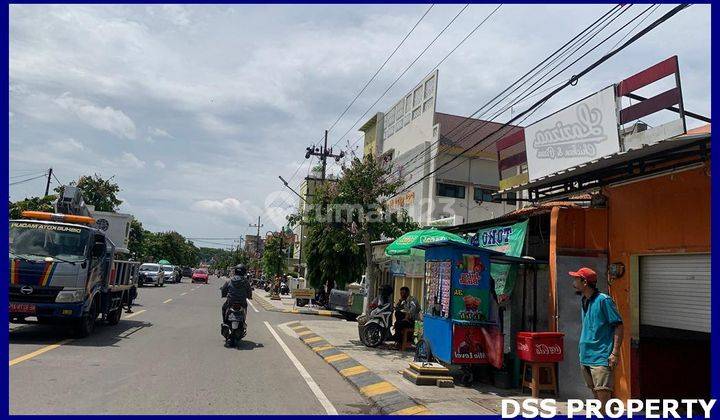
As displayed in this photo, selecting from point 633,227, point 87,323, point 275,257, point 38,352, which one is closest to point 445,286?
point 633,227

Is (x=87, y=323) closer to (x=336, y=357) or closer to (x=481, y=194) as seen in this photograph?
(x=336, y=357)

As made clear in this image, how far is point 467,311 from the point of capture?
365 inches

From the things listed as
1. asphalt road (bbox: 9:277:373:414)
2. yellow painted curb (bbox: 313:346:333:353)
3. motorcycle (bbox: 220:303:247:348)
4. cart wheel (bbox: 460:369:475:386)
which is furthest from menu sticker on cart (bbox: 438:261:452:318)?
motorcycle (bbox: 220:303:247:348)

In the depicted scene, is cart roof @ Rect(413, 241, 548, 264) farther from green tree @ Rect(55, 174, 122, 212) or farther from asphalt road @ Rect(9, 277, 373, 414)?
green tree @ Rect(55, 174, 122, 212)

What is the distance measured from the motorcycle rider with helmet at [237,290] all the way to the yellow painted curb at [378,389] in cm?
483

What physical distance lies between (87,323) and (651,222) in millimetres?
11083

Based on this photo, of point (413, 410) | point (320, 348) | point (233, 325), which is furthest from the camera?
point (320, 348)

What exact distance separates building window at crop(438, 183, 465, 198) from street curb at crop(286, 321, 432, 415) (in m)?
13.9

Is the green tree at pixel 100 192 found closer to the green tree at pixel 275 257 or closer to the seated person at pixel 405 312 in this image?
the green tree at pixel 275 257

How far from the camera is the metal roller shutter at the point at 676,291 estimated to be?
7.09m

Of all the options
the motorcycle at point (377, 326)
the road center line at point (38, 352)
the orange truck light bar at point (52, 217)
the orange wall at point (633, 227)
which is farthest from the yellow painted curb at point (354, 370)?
the orange truck light bar at point (52, 217)

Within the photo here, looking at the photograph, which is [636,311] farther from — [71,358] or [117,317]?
[117,317]

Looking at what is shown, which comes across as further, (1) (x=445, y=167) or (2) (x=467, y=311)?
(1) (x=445, y=167)

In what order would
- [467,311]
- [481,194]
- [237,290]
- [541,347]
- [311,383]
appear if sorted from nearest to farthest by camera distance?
[541,347] → [311,383] → [467,311] → [237,290] → [481,194]
